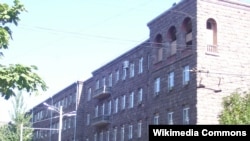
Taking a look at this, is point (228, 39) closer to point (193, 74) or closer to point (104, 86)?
point (193, 74)

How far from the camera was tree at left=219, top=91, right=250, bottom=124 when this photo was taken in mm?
27383

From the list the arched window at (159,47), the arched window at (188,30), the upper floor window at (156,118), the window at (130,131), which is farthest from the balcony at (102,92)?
the arched window at (188,30)

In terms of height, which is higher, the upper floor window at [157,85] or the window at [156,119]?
the upper floor window at [157,85]

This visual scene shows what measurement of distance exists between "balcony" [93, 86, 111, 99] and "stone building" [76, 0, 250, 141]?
6.27 m

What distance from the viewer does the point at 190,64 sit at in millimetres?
34875

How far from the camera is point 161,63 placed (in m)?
39.2

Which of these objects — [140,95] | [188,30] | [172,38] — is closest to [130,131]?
[140,95]

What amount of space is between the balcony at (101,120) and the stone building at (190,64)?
19.0ft

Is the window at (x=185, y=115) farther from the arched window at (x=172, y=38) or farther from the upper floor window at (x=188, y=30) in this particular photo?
the arched window at (x=172, y=38)

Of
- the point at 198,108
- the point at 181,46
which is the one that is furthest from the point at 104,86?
the point at 198,108

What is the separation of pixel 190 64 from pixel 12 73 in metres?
26.1

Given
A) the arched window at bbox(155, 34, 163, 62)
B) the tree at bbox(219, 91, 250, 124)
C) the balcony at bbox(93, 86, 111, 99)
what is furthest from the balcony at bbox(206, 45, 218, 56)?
the balcony at bbox(93, 86, 111, 99)

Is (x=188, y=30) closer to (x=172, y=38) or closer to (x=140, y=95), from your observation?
(x=172, y=38)

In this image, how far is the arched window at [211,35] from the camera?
116 ft
